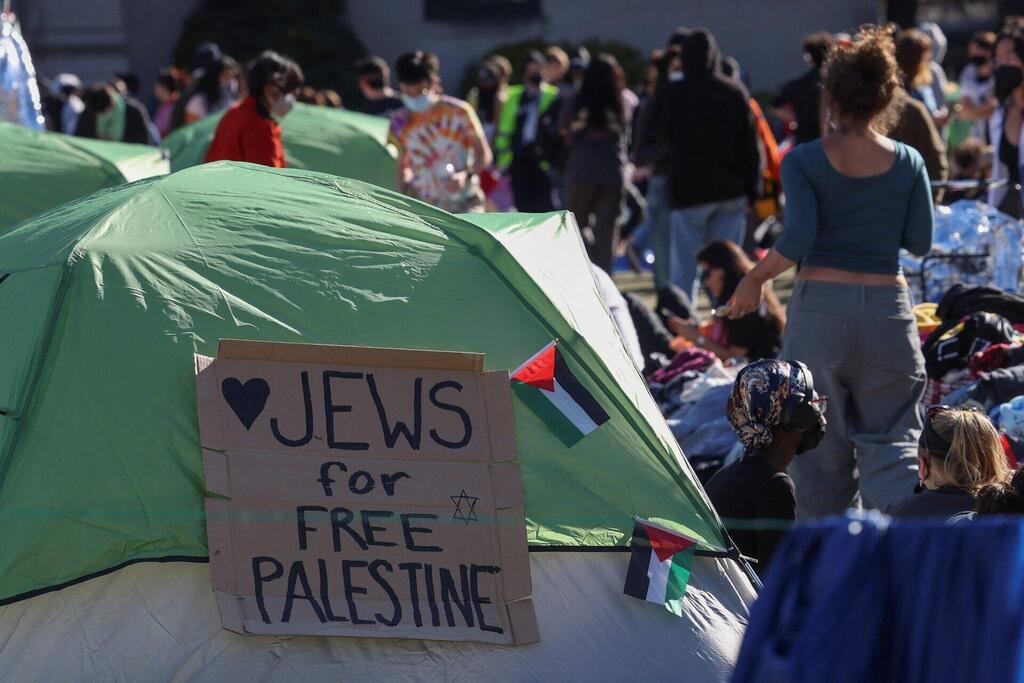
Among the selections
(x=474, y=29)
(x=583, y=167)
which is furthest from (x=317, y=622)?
(x=474, y=29)

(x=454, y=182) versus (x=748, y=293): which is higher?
(x=748, y=293)

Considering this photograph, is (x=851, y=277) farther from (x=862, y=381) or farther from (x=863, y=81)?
(x=863, y=81)

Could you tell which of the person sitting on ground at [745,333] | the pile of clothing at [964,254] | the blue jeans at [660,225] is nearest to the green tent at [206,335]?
the person sitting on ground at [745,333]

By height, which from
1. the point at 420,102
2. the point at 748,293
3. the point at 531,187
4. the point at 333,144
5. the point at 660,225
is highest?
the point at 748,293

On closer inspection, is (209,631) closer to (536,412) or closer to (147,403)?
(147,403)

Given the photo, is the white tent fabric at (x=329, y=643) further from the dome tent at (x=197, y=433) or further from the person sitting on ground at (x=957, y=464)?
the person sitting on ground at (x=957, y=464)

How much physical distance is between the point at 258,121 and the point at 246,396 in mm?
3588

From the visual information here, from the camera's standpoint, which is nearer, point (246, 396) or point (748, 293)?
point (246, 396)

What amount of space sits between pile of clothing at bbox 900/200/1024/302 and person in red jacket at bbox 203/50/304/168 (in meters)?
2.93

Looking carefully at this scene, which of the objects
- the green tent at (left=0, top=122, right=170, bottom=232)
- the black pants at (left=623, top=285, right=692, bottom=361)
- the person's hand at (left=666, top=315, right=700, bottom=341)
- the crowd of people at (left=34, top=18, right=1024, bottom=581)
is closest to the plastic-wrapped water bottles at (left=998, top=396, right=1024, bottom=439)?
the crowd of people at (left=34, top=18, right=1024, bottom=581)

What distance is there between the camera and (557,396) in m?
4.04

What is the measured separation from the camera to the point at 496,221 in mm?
4797

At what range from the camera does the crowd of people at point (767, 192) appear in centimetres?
439

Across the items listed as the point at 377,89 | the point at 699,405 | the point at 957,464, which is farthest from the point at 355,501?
the point at 377,89
